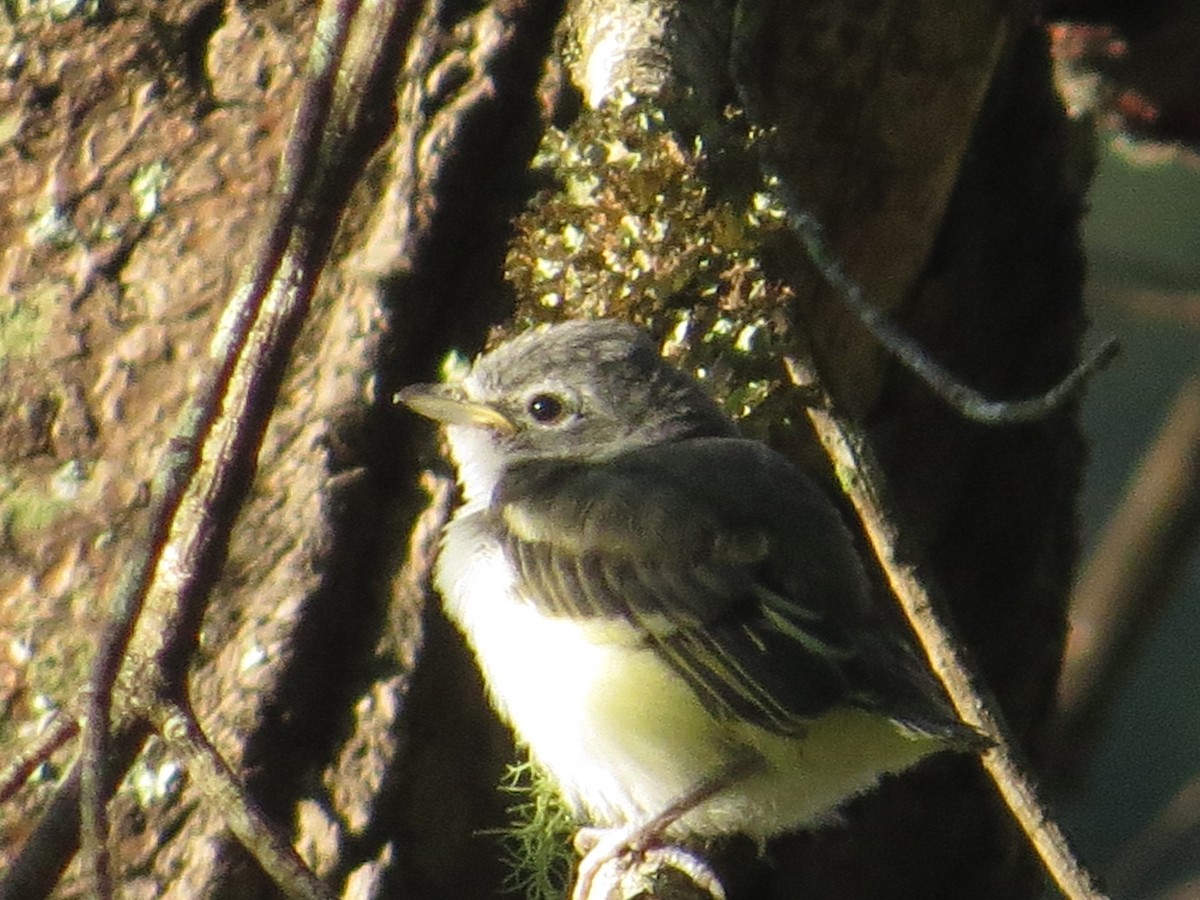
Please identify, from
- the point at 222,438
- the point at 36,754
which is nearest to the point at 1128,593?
the point at 222,438

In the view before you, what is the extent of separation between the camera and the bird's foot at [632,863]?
3381 millimetres

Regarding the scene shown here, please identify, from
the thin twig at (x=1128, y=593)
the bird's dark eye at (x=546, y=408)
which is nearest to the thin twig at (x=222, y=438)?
the bird's dark eye at (x=546, y=408)

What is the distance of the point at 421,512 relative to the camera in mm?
→ 3596

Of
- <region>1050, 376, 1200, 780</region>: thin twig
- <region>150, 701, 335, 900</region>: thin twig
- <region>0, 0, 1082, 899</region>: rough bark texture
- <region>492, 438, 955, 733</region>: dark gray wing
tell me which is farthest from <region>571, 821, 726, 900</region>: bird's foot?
<region>1050, 376, 1200, 780</region>: thin twig

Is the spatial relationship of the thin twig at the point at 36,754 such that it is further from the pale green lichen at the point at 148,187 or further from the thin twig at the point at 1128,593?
the thin twig at the point at 1128,593

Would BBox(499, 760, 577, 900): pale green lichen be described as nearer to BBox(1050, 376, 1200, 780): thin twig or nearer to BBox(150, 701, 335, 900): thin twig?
BBox(150, 701, 335, 900): thin twig

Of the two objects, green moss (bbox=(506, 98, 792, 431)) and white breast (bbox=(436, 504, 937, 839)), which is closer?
white breast (bbox=(436, 504, 937, 839))

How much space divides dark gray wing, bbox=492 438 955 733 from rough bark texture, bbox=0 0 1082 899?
0.33 m

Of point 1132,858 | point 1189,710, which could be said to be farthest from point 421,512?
point 1189,710

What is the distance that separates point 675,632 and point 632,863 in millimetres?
516

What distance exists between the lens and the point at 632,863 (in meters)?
3.46

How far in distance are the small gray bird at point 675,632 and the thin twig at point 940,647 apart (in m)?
0.06

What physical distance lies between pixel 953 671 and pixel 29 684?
1.64 metres

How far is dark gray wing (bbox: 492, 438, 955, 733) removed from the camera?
3137 mm
